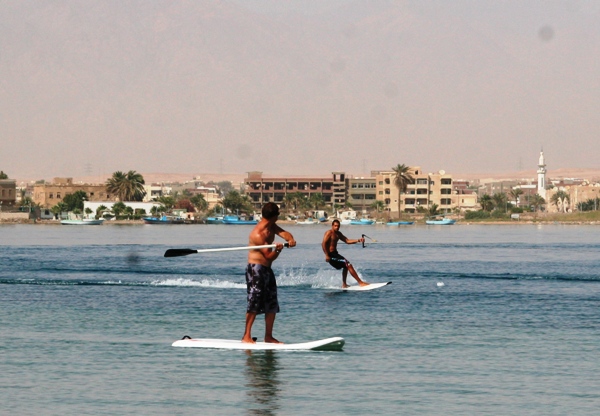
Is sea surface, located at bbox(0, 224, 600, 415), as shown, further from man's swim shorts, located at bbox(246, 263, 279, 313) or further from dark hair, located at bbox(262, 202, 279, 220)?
dark hair, located at bbox(262, 202, 279, 220)

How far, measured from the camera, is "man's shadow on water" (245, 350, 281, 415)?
56.3ft

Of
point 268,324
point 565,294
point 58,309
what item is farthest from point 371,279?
point 268,324

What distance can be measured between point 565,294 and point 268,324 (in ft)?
61.5

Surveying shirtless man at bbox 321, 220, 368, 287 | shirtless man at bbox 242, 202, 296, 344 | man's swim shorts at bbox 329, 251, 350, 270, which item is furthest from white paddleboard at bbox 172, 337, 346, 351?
man's swim shorts at bbox 329, 251, 350, 270

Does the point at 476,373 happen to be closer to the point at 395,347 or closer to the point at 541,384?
the point at 541,384

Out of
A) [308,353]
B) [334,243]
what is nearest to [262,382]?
[308,353]

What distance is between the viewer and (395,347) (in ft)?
76.7

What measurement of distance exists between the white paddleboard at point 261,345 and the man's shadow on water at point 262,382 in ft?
0.43

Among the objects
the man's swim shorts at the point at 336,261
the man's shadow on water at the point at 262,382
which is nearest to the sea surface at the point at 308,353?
the man's shadow on water at the point at 262,382

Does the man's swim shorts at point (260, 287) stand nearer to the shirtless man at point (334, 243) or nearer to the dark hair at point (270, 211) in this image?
the dark hair at point (270, 211)

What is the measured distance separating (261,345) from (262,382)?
Answer: 2967 mm

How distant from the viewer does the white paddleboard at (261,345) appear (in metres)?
22.2

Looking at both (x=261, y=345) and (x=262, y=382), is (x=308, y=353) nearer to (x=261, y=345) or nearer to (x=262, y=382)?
(x=261, y=345)

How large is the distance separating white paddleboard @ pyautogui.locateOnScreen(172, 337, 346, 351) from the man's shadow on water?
0.13 m
